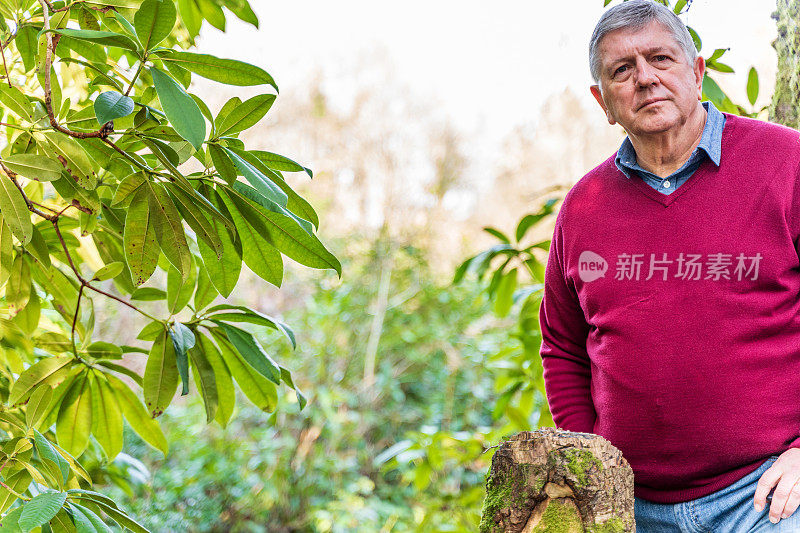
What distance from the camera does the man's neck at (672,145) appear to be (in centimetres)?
114

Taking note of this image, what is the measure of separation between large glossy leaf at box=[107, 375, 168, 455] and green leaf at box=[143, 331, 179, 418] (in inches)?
5.2

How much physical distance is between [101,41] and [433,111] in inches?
200

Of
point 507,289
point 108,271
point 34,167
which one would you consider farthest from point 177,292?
point 507,289

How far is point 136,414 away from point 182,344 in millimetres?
342

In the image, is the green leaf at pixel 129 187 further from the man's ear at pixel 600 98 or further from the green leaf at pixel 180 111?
the man's ear at pixel 600 98

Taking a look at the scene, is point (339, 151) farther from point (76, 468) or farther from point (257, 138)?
point (76, 468)

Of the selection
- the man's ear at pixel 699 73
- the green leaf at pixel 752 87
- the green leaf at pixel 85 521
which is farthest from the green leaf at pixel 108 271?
the green leaf at pixel 752 87

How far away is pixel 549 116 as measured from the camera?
25.5ft

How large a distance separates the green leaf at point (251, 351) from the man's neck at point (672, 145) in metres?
0.74

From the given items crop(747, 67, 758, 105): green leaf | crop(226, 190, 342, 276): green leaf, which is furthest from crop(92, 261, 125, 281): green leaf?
crop(747, 67, 758, 105): green leaf

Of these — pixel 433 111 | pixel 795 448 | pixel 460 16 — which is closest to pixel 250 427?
pixel 433 111

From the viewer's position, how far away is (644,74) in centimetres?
113

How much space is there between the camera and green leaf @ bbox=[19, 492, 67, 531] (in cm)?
77

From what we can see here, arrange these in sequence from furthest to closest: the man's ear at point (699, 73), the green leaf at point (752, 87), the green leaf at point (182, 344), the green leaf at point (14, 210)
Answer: the green leaf at point (752, 87) < the man's ear at point (699, 73) < the green leaf at point (182, 344) < the green leaf at point (14, 210)
